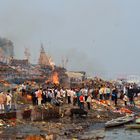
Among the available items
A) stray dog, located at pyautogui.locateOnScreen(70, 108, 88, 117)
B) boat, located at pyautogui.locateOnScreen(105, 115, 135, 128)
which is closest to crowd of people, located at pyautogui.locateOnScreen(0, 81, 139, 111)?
stray dog, located at pyautogui.locateOnScreen(70, 108, 88, 117)

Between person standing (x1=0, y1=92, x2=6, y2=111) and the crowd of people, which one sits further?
the crowd of people

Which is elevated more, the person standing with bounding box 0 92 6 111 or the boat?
the person standing with bounding box 0 92 6 111

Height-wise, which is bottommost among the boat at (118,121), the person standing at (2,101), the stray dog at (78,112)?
the boat at (118,121)

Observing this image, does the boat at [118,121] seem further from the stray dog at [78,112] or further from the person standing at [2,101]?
the person standing at [2,101]

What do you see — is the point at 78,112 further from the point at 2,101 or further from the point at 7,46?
the point at 7,46

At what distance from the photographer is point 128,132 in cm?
3353

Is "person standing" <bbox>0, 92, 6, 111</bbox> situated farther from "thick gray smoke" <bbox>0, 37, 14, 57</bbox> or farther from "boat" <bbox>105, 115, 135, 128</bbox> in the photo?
"thick gray smoke" <bbox>0, 37, 14, 57</bbox>

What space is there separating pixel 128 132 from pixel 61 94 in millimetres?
11952

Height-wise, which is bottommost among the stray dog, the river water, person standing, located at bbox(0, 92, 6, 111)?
the river water

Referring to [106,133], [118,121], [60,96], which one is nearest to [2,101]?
[60,96]

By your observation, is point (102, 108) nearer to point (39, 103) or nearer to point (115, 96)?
point (115, 96)

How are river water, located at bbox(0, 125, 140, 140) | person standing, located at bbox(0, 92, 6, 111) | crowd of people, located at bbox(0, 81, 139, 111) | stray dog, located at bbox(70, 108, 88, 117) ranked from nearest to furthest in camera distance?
river water, located at bbox(0, 125, 140, 140) < person standing, located at bbox(0, 92, 6, 111) < crowd of people, located at bbox(0, 81, 139, 111) < stray dog, located at bbox(70, 108, 88, 117)

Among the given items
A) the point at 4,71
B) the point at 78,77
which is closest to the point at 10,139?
the point at 4,71

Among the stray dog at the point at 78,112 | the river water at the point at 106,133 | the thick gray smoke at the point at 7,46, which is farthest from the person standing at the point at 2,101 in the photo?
the thick gray smoke at the point at 7,46
